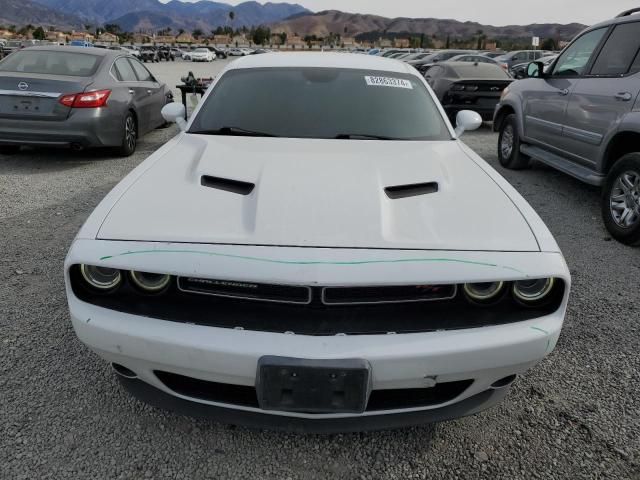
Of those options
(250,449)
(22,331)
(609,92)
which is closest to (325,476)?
(250,449)

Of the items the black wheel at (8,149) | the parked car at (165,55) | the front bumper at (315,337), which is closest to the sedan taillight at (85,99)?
the black wheel at (8,149)

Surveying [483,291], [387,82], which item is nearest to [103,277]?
[483,291]

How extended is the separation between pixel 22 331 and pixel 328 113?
2.12 meters

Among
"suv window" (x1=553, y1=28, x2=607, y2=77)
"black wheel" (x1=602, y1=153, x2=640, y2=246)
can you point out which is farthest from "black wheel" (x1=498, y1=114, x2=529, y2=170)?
"black wheel" (x1=602, y1=153, x2=640, y2=246)

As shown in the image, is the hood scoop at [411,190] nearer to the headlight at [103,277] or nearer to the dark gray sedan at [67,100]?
the headlight at [103,277]

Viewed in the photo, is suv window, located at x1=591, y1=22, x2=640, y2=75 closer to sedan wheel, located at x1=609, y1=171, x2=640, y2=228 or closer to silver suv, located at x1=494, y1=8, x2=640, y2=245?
silver suv, located at x1=494, y1=8, x2=640, y2=245

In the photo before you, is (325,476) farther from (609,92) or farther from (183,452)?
(609,92)

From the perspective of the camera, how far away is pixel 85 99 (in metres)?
6.02

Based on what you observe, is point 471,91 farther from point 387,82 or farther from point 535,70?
point 387,82

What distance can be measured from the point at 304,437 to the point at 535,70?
5.36 meters

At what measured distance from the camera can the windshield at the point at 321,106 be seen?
2.86m

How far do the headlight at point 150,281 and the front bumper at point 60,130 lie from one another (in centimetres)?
497

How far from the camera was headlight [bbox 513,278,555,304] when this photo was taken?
5.88ft

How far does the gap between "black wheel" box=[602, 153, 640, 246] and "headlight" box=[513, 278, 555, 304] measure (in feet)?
9.36
